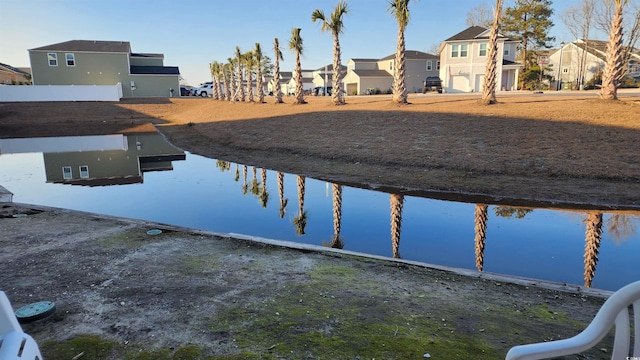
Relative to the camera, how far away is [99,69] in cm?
4650

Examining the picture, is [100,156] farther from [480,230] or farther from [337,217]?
[480,230]

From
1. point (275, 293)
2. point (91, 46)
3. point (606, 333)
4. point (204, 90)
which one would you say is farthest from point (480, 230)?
→ point (204, 90)

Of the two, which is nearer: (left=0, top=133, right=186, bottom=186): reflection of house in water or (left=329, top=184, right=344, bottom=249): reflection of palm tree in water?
(left=329, top=184, right=344, bottom=249): reflection of palm tree in water

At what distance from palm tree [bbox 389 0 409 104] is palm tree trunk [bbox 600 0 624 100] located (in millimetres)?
9666

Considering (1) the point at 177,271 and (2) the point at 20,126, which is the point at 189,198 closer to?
(1) the point at 177,271

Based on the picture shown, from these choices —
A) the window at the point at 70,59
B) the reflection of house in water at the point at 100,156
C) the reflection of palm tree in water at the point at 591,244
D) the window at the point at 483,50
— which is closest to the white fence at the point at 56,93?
the window at the point at 70,59

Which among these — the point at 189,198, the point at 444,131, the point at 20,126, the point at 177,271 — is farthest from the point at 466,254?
the point at 20,126

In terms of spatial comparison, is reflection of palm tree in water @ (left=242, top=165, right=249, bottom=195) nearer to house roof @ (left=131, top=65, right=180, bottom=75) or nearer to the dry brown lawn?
the dry brown lawn

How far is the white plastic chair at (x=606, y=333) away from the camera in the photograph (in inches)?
73.3

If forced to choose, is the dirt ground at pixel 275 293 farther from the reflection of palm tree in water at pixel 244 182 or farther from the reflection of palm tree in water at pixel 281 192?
the reflection of palm tree in water at pixel 244 182

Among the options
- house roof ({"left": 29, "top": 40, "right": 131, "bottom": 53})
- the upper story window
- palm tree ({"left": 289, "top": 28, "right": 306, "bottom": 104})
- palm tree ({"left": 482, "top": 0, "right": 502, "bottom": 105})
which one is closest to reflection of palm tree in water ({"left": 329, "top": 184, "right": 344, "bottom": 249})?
palm tree ({"left": 482, "top": 0, "right": 502, "bottom": 105})

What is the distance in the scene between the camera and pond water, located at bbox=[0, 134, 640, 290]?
6422mm

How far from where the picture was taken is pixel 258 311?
411cm

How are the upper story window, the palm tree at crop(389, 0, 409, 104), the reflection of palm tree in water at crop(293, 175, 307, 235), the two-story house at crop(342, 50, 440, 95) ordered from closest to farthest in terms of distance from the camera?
the reflection of palm tree in water at crop(293, 175, 307, 235) < the palm tree at crop(389, 0, 409, 104) < the upper story window < the two-story house at crop(342, 50, 440, 95)
